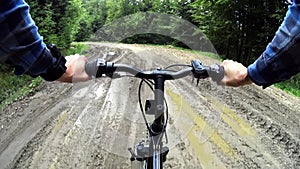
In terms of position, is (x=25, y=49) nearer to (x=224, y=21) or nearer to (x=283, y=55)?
(x=283, y=55)

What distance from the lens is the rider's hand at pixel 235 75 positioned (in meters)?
1.57

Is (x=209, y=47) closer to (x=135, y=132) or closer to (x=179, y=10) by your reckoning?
(x=135, y=132)

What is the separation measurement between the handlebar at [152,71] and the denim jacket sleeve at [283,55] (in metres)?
0.22

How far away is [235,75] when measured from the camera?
5.25 ft

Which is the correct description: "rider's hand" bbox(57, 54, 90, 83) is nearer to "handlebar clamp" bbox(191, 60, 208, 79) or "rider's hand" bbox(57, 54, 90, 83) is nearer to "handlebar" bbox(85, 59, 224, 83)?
"handlebar" bbox(85, 59, 224, 83)

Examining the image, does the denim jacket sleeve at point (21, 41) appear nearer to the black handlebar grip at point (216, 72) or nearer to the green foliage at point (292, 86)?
the black handlebar grip at point (216, 72)

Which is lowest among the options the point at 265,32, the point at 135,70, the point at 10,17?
the point at 265,32

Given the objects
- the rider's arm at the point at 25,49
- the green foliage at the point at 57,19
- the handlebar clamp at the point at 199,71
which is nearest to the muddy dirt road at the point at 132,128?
the handlebar clamp at the point at 199,71

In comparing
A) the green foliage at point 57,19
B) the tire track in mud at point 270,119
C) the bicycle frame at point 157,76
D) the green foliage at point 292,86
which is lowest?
the green foliage at point 292,86

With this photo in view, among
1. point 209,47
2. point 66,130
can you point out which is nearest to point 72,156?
point 66,130

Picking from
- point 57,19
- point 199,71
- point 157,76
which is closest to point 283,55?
point 199,71

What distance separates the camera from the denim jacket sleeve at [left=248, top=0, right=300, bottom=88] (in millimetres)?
1149

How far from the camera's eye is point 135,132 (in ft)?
9.63

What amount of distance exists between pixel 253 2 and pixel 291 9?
9.60m
